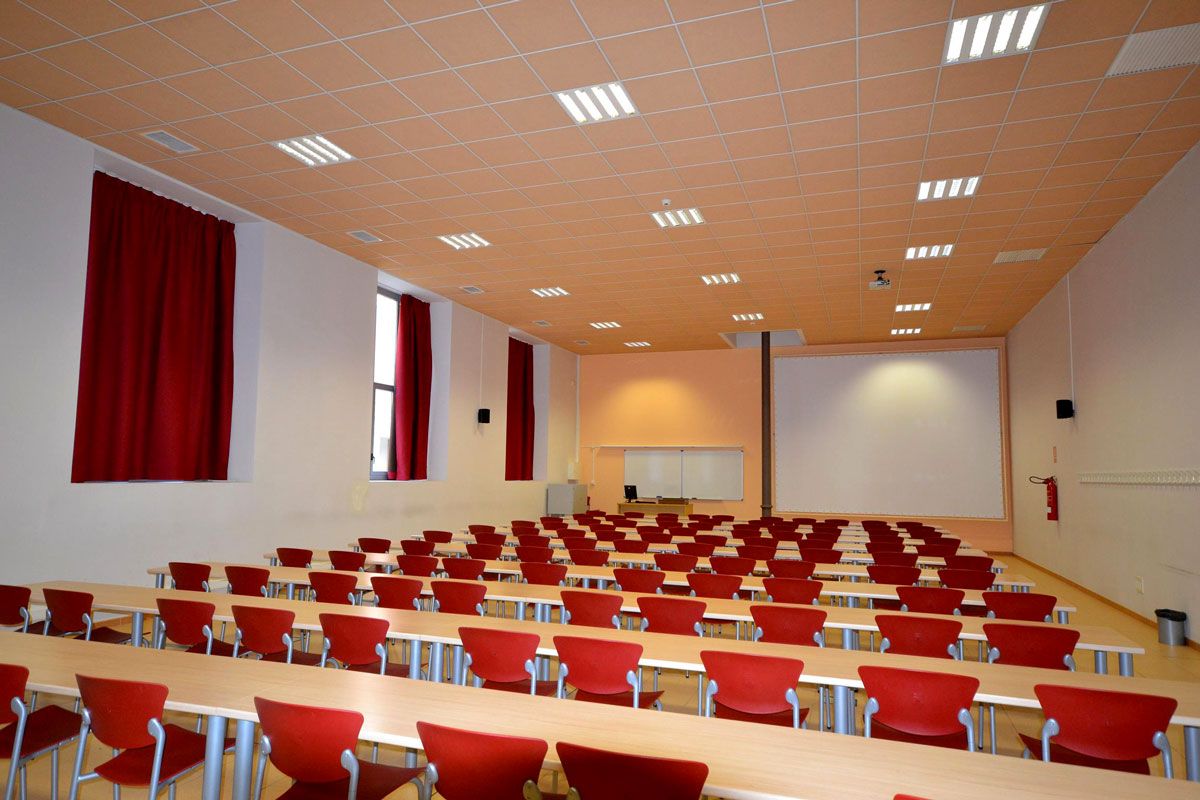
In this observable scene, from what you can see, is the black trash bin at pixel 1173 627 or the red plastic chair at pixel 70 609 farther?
the black trash bin at pixel 1173 627

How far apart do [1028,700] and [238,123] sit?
21.4 feet

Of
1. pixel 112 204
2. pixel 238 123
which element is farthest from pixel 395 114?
pixel 112 204

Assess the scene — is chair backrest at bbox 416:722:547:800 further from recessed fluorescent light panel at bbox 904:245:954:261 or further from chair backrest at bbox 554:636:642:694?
recessed fluorescent light panel at bbox 904:245:954:261

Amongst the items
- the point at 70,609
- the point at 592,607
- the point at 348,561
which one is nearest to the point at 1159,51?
the point at 592,607

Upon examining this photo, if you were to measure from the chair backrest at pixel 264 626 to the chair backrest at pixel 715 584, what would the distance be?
266 cm

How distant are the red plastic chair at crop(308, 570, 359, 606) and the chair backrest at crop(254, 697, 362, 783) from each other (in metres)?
2.59

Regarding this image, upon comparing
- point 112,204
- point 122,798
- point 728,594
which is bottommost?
point 122,798

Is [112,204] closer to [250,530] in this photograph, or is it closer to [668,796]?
[250,530]

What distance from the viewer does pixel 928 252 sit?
8.76 metres

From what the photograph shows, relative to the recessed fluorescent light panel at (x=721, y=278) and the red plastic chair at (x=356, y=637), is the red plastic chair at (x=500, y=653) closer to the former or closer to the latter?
the red plastic chair at (x=356, y=637)

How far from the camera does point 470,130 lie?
5824 mm

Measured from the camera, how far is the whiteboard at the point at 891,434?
13711 millimetres

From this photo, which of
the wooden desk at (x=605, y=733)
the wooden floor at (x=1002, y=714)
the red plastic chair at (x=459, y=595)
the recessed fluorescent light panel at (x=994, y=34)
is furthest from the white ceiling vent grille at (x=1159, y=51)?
the red plastic chair at (x=459, y=595)

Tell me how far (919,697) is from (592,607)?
1944 millimetres
